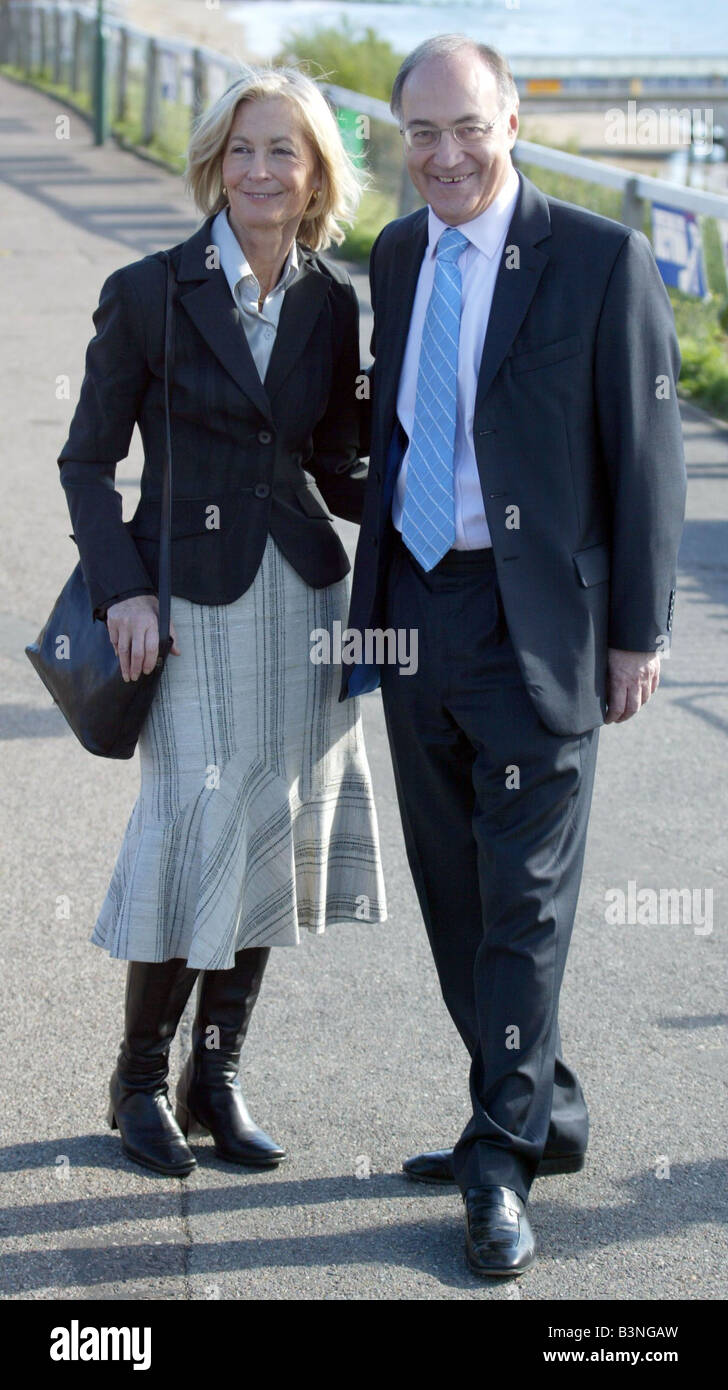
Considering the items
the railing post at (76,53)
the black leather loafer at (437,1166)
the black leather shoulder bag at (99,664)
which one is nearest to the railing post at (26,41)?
the railing post at (76,53)

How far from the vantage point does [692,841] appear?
206 inches

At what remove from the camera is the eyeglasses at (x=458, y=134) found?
306 cm

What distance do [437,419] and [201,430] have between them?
468 millimetres

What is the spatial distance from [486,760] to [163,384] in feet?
3.08

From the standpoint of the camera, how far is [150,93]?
70.3ft

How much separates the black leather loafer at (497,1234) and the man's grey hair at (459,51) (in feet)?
6.60

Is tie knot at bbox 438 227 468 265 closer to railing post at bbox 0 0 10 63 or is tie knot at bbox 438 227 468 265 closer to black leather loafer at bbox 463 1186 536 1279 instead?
black leather loafer at bbox 463 1186 536 1279

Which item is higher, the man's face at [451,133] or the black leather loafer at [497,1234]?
the man's face at [451,133]

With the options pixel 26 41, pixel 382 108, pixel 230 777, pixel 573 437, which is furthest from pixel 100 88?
pixel 573 437

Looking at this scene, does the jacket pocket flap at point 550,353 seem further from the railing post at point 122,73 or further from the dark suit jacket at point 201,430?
the railing post at point 122,73

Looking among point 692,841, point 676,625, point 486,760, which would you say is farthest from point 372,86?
point 486,760

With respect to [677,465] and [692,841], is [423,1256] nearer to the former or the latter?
[677,465]

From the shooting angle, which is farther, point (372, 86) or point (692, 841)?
point (372, 86)
